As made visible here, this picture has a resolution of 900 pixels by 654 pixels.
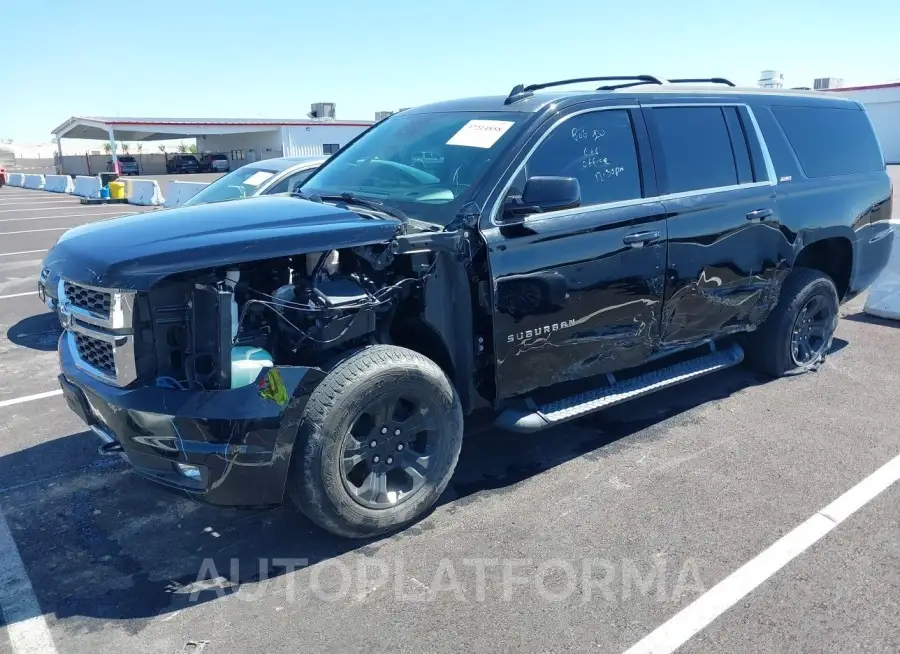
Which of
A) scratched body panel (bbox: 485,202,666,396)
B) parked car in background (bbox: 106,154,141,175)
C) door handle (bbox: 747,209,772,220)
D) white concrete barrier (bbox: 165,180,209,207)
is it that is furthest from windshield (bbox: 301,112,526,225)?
parked car in background (bbox: 106,154,141,175)

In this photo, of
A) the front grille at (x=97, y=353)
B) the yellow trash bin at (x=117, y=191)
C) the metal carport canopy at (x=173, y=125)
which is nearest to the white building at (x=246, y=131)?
the metal carport canopy at (x=173, y=125)

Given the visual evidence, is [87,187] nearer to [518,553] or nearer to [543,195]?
[543,195]

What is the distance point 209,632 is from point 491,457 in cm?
198

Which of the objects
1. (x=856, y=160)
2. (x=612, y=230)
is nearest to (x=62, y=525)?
(x=612, y=230)

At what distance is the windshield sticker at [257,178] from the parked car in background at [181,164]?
51413 millimetres

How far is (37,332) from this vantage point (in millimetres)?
7441

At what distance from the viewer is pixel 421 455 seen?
361 centimetres

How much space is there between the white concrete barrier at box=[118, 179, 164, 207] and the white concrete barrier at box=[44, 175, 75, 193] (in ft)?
26.4

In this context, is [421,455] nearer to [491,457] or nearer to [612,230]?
[491,457]

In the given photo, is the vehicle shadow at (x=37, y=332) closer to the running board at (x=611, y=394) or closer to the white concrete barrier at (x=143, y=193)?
the running board at (x=611, y=394)

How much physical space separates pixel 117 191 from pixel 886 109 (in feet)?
129

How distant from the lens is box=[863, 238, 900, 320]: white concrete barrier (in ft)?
24.0

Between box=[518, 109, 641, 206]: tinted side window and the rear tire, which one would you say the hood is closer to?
box=[518, 109, 641, 206]: tinted side window

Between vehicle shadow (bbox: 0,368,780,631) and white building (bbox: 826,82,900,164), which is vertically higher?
white building (bbox: 826,82,900,164)
